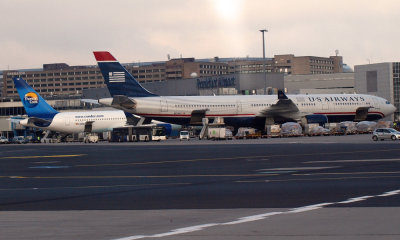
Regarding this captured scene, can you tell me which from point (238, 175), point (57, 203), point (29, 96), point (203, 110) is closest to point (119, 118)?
point (29, 96)

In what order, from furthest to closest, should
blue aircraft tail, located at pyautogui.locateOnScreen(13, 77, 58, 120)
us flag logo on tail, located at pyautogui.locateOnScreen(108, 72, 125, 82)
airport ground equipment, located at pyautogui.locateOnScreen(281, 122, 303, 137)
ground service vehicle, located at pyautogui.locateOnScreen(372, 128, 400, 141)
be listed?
blue aircraft tail, located at pyautogui.locateOnScreen(13, 77, 58, 120) < us flag logo on tail, located at pyautogui.locateOnScreen(108, 72, 125, 82) < airport ground equipment, located at pyautogui.locateOnScreen(281, 122, 303, 137) < ground service vehicle, located at pyautogui.locateOnScreen(372, 128, 400, 141)

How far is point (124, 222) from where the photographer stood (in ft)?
56.0

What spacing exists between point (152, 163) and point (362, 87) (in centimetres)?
9345

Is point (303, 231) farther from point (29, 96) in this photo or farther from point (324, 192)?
point (29, 96)

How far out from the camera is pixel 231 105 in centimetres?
9512

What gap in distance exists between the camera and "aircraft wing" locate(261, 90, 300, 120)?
3765 inches

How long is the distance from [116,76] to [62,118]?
2150cm

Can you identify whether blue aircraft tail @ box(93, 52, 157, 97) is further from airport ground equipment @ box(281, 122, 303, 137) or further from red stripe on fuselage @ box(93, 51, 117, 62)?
airport ground equipment @ box(281, 122, 303, 137)

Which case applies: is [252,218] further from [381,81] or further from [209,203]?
[381,81]

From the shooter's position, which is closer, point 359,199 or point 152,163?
point 359,199

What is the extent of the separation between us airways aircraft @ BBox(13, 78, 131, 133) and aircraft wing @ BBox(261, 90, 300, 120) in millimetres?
25057

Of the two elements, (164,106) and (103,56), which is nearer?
(164,106)

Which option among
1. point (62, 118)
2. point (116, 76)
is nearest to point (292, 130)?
point (116, 76)

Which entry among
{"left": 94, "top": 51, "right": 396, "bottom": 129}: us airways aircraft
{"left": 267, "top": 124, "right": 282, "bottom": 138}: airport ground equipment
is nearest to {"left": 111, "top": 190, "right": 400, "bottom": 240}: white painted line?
{"left": 94, "top": 51, "right": 396, "bottom": 129}: us airways aircraft
